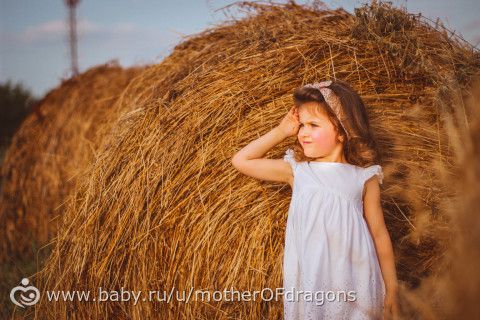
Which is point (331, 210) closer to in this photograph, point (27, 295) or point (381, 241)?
point (381, 241)

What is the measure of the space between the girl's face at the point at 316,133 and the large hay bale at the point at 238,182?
0.39 meters

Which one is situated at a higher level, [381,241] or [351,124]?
[351,124]

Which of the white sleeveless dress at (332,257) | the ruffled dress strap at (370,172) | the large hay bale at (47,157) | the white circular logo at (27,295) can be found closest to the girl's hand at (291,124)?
the white sleeveless dress at (332,257)

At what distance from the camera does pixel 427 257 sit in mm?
2525

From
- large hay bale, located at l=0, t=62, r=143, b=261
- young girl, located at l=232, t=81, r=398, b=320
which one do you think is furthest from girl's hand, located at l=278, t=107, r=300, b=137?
large hay bale, located at l=0, t=62, r=143, b=261

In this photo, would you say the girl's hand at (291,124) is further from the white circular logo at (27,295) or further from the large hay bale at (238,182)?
the white circular logo at (27,295)

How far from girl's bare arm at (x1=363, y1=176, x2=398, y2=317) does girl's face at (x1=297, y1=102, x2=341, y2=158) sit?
257 millimetres

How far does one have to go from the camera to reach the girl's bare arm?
212cm

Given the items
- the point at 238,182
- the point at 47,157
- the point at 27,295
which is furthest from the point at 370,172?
the point at 47,157

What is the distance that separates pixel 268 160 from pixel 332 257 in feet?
1.85

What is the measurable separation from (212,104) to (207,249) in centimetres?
82

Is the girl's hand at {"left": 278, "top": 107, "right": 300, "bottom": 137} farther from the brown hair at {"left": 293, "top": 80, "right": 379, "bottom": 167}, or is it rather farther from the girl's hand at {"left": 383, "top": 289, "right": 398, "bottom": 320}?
the girl's hand at {"left": 383, "top": 289, "right": 398, "bottom": 320}

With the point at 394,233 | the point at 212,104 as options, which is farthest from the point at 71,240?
the point at 394,233

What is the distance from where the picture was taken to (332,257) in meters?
2.08
